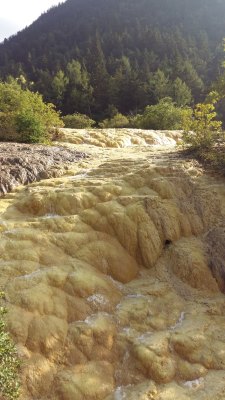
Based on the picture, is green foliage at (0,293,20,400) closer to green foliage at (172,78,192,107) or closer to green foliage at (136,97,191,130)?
green foliage at (136,97,191,130)

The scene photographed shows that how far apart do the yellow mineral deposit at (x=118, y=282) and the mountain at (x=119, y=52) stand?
4275 centimetres

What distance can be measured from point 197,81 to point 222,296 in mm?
57290

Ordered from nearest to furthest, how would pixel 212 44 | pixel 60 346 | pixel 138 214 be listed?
1. pixel 60 346
2. pixel 138 214
3. pixel 212 44

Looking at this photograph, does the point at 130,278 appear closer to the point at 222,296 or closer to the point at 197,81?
the point at 222,296

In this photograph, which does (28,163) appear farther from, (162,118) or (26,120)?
(162,118)

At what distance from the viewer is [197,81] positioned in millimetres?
61656

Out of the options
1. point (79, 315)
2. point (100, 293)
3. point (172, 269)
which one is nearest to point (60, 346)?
point (79, 315)

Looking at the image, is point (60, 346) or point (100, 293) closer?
point (60, 346)

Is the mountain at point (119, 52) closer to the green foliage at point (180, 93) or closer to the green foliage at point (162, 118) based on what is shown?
the green foliage at point (180, 93)

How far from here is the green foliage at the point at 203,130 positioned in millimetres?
15117

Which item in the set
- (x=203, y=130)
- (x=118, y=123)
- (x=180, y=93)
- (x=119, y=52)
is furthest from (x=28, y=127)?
(x=119, y=52)

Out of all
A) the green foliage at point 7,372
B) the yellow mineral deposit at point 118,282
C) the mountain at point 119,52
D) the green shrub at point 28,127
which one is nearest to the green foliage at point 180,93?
the mountain at point 119,52

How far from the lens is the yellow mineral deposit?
300 inches

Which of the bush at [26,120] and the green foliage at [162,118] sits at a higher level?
the bush at [26,120]
